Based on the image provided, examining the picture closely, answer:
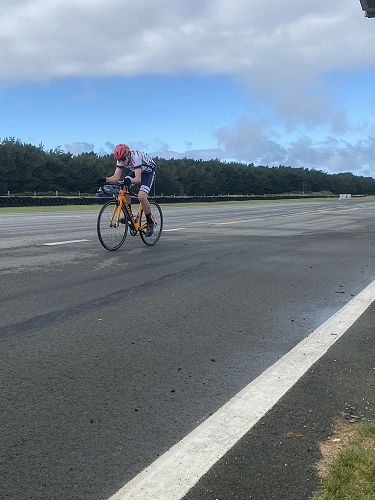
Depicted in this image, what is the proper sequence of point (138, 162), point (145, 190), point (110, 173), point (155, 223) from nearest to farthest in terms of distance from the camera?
point (138, 162), point (145, 190), point (155, 223), point (110, 173)

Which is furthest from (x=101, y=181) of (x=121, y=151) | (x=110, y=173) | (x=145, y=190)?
(x=110, y=173)

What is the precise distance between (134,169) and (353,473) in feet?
24.5

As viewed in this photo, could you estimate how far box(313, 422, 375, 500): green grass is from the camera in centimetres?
199

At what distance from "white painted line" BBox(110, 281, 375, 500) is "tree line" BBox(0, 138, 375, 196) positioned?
79969mm

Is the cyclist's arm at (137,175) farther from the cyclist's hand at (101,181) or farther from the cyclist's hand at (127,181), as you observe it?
the cyclist's hand at (101,181)

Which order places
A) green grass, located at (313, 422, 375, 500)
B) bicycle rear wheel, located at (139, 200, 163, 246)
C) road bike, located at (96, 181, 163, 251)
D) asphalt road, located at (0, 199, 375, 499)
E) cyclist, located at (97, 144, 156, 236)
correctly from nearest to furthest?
1. green grass, located at (313, 422, 375, 500)
2. asphalt road, located at (0, 199, 375, 499)
3. cyclist, located at (97, 144, 156, 236)
4. road bike, located at (96, 181, 163, 251)
5. bicycle rear wheel, located at (139, 200, 163, 246)

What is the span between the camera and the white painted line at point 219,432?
6.80ft

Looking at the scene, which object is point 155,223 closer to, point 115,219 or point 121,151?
point 115,219

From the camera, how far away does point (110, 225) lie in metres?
9.15

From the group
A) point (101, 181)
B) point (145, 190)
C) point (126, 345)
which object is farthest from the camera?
point (145, 190)

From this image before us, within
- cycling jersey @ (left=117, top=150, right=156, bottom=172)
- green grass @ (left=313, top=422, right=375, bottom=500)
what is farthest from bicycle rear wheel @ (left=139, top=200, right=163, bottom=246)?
green grass @ (left=313, top=422, right=375, bottom=500)

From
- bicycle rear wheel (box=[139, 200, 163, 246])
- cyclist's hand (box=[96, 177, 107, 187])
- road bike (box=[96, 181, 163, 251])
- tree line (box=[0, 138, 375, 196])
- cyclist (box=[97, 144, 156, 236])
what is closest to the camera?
cyclist's hand (box=[96, 177, 107, 187])

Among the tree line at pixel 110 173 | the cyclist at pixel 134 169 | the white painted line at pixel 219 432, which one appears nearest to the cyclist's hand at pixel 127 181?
the cyclist at pixel 134 169

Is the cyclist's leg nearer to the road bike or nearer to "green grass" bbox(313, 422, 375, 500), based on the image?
the road bike
